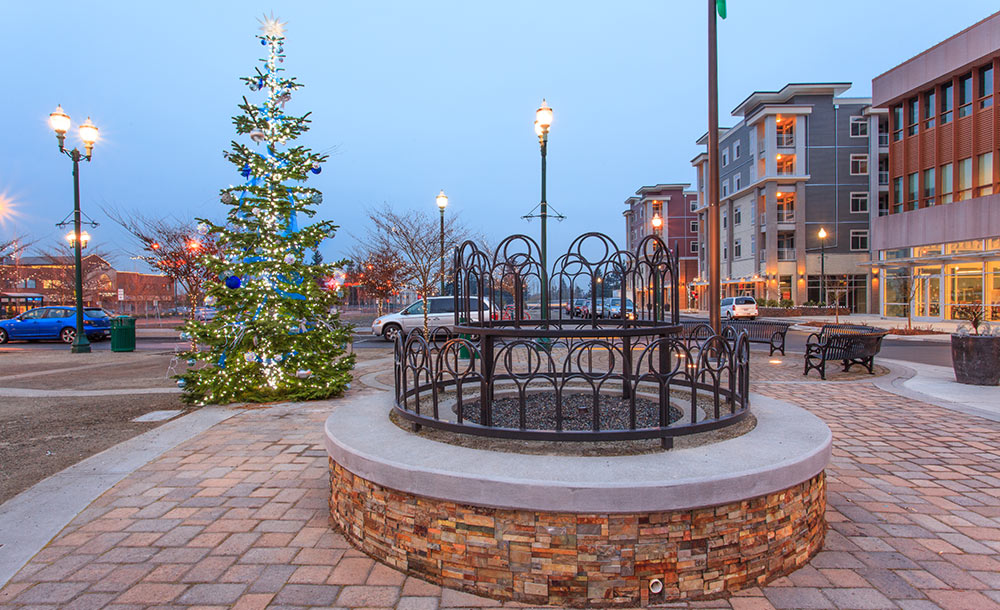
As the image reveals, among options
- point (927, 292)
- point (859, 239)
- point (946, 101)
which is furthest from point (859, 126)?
point (927, 292)

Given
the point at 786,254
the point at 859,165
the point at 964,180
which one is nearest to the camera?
the point at 964,180

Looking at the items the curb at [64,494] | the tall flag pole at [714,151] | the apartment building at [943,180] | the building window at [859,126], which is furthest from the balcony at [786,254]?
the curb at [64,494]

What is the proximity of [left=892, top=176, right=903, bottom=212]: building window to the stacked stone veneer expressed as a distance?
112 ft

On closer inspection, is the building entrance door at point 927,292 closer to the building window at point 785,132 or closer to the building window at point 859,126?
the building window at point 785,132

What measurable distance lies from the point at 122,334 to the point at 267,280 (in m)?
13.2

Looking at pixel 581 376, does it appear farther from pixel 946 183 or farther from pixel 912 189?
pixel 912 189

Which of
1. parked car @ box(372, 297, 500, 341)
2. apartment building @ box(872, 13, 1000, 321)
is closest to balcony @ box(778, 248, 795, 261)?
apartment building @ box(872, 13, 1000, 321)

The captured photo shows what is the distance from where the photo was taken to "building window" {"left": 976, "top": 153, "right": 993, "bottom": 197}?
23297 millimetres

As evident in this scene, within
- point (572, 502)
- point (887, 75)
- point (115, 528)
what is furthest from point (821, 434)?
point (887, 75)

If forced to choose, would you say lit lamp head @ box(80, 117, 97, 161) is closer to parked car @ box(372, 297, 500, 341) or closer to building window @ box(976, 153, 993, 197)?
parked car @ box(372, 297, 500, 341)

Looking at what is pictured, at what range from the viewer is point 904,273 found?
95.6 feet

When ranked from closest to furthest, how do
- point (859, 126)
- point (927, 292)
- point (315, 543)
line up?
1. point (315, 543)
2. point (927, 292)
3. point (859, 126)

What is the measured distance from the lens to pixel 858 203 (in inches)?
1619

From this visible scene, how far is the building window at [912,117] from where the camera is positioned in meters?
27.8
